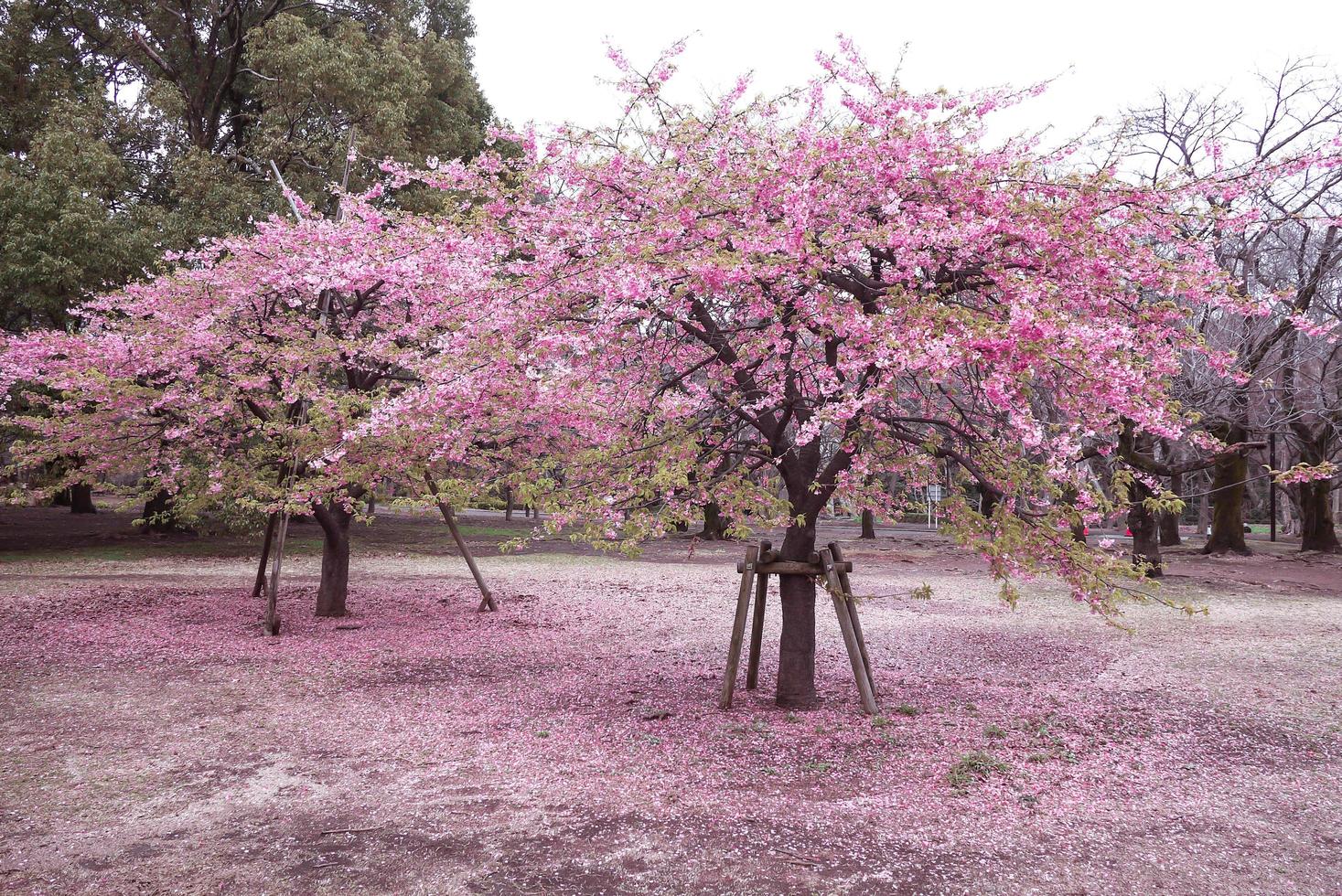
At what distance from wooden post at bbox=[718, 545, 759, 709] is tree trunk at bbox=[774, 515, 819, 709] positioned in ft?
1.16

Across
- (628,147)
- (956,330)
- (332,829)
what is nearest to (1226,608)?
(956,330)

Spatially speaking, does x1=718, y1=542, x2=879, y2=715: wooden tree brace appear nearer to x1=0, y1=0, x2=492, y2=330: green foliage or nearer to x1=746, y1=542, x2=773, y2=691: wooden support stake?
x1=746, y1=542, x2=773, y2=691: wooden support stake

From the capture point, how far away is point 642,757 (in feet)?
21.2

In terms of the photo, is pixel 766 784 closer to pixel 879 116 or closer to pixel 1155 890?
pixel 1155 890

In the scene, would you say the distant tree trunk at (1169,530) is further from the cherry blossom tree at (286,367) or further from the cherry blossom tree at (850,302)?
the cherry blossom tree at (286,367)

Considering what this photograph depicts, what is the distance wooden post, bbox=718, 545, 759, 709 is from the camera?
755cm

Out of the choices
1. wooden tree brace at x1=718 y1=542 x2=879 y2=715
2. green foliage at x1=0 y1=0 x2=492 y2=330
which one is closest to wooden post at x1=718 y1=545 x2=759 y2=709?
wooden tree brace at x1=718 y1=542 x2=879 y2=715

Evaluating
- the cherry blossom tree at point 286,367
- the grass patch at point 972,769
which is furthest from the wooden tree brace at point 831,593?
the cherry blossom tree at point 286,367

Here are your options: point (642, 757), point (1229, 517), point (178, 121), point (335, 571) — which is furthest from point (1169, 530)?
point (178, 121)

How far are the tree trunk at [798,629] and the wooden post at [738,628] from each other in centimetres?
35

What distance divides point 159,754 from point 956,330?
22.0 feet

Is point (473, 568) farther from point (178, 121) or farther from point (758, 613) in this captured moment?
point (178, 121)

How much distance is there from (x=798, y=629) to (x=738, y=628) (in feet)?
2.12

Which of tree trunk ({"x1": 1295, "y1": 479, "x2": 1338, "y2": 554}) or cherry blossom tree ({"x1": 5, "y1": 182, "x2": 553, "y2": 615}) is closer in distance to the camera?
cherry blossom tree ({"x1": 5, "y1": 182, "x2": 553, "y2": 615})
